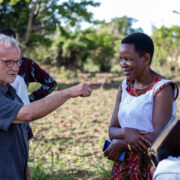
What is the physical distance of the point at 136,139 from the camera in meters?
1.89

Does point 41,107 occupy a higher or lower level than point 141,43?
lower

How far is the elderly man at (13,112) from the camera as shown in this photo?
5.04 feet

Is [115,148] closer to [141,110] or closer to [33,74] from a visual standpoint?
[141,110]

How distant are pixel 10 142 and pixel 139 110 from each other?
0.89 metres

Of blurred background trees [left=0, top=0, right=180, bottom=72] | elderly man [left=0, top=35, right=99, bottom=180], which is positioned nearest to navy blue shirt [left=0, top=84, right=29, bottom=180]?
elderly man [left=0, top=35, right=99, bottom=180]

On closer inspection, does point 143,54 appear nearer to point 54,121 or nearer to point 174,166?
point 174,166

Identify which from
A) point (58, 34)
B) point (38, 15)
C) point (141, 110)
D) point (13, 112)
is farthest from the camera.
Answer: point (58, 34)

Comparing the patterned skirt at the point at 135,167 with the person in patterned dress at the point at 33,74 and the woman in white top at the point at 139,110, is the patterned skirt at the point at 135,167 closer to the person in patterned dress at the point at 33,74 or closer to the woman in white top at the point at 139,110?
the woman in white top at the point at 139,110

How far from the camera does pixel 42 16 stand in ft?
45.8

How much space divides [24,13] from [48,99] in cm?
1293

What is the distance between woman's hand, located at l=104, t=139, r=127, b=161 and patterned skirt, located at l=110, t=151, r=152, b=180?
8cm

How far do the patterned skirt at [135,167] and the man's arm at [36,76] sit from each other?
1.31 m

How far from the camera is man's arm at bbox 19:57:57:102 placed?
110 inches

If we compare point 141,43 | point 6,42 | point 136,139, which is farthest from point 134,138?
point 6,42
